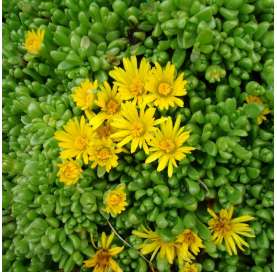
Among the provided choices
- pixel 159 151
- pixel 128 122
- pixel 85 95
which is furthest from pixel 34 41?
pixel 159 151

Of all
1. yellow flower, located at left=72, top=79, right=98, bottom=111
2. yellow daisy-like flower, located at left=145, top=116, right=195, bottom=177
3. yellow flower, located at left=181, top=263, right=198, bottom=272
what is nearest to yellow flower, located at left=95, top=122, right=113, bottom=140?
yellow flower, located at left=72, top=79, right=98, bottom=111

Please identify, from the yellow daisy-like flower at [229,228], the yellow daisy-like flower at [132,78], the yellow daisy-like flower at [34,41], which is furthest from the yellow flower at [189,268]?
the yellow daisy-like flower at [34,41]

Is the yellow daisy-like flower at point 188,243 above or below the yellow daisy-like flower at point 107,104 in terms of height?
below

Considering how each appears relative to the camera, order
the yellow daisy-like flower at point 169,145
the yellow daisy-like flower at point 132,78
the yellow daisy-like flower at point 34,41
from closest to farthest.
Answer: the yellow daisy-like flower at point 169,145
the yellow daisy-like flower at point 132,78
the yellow daisy-like flower at point 34,41

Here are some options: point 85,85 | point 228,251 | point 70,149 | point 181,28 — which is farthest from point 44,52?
point 228,251

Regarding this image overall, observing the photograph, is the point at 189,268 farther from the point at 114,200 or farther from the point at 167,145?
the point at 167,145

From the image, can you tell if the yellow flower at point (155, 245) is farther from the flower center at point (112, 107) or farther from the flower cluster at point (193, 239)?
the flower center at point (112, 107)
